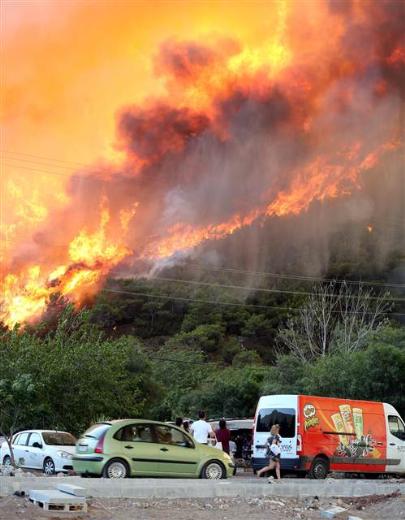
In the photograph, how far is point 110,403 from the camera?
95.2 feet

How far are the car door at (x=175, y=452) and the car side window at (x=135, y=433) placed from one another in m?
0.21

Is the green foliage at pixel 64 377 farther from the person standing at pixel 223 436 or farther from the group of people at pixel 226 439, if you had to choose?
the person standing at pixel 223 436

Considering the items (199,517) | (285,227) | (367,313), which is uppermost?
(285,227)

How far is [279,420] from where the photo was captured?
2278 cm

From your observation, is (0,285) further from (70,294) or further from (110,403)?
(110,403)

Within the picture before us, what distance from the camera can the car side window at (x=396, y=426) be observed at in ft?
81.6

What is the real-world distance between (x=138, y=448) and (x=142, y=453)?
0.14 meters

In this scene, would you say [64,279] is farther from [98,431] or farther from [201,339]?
[201,339]

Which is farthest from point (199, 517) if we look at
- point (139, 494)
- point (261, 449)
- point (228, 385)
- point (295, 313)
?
point (295, 313)

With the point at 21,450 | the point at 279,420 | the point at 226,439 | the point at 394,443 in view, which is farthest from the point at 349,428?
the point at 21,450

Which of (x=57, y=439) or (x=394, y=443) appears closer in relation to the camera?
(x=57, y=439)

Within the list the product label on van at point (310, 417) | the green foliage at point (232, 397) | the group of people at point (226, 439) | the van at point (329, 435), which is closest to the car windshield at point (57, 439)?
the group of people at point (226, 439)

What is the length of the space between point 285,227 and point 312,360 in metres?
9.61

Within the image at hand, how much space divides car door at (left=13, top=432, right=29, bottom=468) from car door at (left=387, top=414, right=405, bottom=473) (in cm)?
1109
